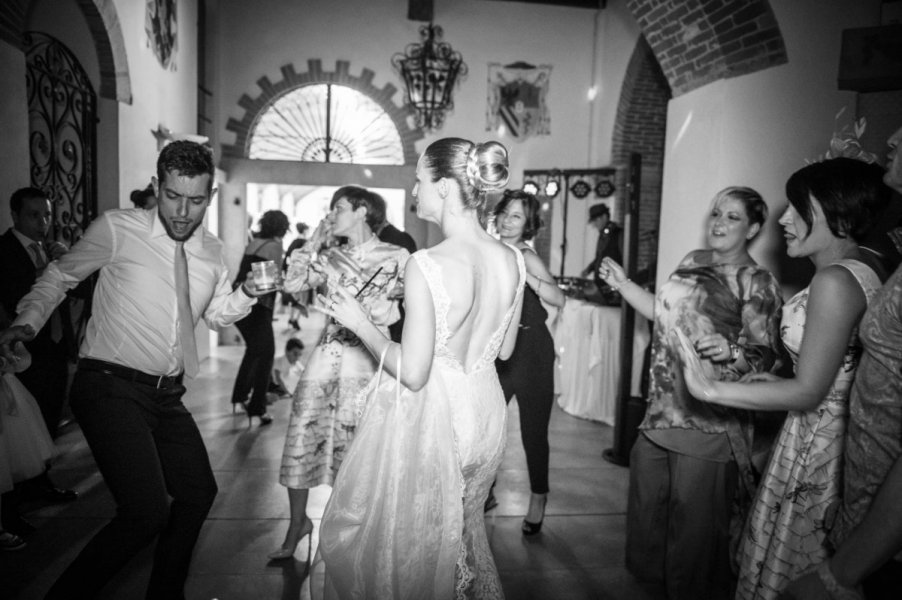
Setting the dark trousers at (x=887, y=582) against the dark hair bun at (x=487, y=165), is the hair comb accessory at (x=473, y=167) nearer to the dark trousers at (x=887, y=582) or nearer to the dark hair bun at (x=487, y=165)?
the dark hair bun at (x=487, y=165)

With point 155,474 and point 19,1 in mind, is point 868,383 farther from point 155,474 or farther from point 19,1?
point 19,1

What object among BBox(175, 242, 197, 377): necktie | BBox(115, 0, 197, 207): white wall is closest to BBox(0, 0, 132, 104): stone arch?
BBox(115, 0, 197, 207): white wall

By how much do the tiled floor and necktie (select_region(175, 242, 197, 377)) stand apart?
107 centimetres

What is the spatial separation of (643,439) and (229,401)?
166 inches

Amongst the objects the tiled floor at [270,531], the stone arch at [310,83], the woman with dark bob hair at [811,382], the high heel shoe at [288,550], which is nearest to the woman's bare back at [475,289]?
the woman with dark bob hair at [811,382]

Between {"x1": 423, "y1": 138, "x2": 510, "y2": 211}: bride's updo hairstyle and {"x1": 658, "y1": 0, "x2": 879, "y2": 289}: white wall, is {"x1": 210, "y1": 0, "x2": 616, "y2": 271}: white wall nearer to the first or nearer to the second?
{"x1": 658, "y1": 0, "x2": 879, "y2": 289}: white wall

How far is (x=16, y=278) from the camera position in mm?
3197

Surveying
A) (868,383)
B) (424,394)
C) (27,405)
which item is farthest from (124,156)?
(868,383)

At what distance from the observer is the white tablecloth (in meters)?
5.28

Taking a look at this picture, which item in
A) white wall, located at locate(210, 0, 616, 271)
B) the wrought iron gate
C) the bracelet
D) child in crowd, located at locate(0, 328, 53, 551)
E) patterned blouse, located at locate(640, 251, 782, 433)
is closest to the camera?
the bracelet

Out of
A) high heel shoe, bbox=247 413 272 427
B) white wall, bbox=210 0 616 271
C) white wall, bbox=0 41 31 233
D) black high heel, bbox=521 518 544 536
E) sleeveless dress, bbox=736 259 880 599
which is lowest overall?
high heel shoe, bbox=247 413 272 427

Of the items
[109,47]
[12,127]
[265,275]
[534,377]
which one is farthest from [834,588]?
[109,47]

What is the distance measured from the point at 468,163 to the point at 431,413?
28.8 inches

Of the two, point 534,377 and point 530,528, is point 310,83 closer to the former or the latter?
point 534,377
